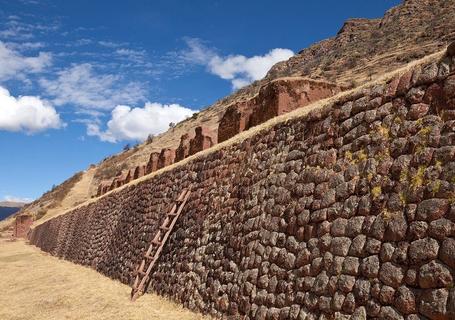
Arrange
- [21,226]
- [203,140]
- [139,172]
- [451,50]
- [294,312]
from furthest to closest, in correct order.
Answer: [21,226] → [139,172] → [203,140] → [294,312] → [451,50]

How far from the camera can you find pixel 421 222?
523 centimetres

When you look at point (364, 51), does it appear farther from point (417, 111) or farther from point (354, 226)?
point (354, 226)

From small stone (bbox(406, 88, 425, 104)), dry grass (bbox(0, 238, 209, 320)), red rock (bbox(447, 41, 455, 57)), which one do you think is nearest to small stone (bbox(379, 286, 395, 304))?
small stone (bbox(406, 88, 425, 104))

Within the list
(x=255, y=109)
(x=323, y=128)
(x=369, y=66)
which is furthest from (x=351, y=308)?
(x=369, y=66)

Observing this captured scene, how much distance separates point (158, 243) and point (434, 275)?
9.14 metres

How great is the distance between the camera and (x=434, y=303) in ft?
15.7

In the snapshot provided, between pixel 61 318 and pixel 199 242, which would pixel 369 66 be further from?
pixel 61 318

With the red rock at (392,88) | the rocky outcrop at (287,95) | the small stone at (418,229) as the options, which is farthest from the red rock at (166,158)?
the small stone at (418,229)

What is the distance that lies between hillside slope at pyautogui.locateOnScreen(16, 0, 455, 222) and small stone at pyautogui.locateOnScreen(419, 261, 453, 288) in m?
25.5

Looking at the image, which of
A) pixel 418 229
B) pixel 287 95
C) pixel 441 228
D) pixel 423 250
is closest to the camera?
pixel 441 228

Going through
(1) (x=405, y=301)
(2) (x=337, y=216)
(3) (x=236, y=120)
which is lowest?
(1) (x=405, y=301)

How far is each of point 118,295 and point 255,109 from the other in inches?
252

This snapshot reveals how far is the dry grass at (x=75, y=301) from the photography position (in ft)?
33.4

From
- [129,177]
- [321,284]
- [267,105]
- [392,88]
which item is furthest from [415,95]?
[129,177]
